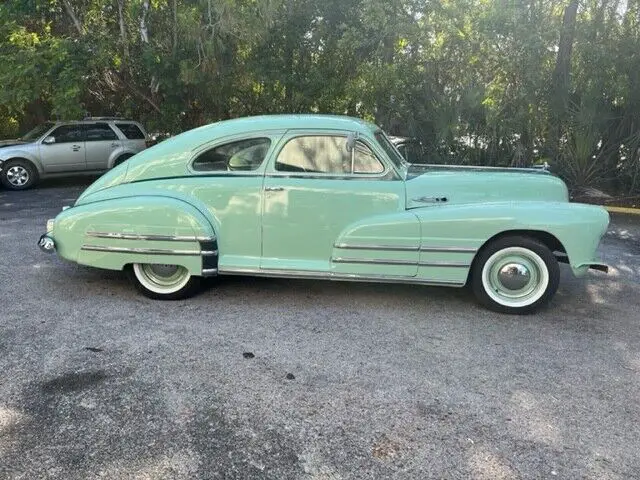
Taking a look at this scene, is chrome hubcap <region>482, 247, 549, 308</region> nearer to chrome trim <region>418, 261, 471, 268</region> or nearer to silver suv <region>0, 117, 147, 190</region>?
chrome trim <region>418, 261, 471, 268</region>

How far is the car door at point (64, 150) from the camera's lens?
12367mm

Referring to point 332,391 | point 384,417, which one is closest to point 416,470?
point 384,417

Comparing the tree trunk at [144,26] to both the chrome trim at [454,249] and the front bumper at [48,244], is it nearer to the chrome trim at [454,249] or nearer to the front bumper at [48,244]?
the front bumper at [48,244]

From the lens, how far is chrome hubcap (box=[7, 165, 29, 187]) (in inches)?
475

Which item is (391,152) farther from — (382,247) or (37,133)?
(37,133)

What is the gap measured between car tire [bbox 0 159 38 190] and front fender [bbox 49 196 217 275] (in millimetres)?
8113

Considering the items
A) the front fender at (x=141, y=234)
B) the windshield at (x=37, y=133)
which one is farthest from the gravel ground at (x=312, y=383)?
the windshield at (x=37, y=133)

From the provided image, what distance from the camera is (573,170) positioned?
1053 centimetres

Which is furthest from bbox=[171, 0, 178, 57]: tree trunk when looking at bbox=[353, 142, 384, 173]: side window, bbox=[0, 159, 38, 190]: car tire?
bbox=[353, 142, 384, 173]: side window

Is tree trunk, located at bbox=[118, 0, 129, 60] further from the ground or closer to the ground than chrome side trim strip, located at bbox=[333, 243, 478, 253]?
further from the ground

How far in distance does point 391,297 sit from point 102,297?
2.76 m

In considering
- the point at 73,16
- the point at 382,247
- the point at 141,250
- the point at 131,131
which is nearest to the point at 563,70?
the point at 382,247

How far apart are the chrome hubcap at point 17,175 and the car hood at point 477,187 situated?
994cm

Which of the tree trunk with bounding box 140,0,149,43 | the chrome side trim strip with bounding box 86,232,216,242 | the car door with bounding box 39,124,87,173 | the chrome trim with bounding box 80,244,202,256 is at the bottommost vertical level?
the chrome trim with bounding box 80,244,202,256
